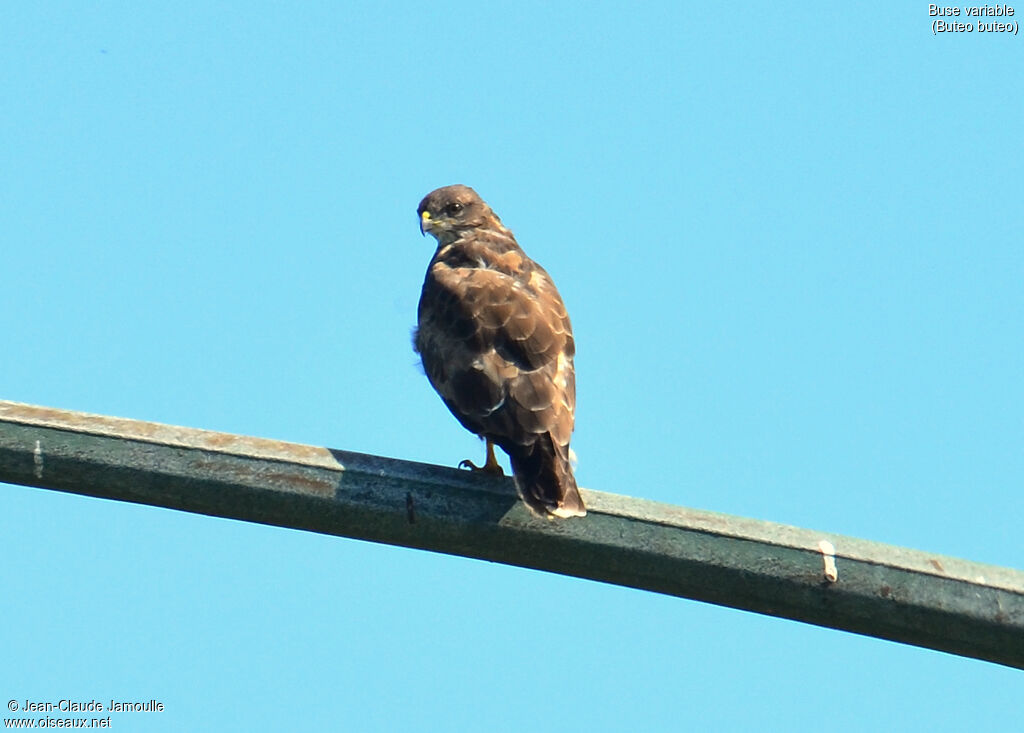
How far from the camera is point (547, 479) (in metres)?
4.90

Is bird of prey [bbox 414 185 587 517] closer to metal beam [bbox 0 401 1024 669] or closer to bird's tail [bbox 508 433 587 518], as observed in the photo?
bird's tail [bbox 508 433 587 518]

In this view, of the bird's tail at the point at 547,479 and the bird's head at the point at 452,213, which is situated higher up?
the bird's head at the point at 452,213

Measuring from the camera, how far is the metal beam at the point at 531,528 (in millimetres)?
3664

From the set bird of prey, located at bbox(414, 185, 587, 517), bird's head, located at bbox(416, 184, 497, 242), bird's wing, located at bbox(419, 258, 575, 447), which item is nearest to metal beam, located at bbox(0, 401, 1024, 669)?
bird of prey, located at bbox(414, 185, 587, 517)

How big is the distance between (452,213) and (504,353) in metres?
2.51

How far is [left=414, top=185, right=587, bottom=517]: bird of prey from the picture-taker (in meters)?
5.71

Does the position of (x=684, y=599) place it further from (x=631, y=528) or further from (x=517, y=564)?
(x=517, y=564)

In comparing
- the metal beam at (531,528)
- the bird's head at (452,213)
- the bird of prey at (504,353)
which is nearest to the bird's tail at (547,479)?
the bird of prey at (504,353)

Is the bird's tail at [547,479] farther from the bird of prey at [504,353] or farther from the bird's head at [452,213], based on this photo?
the bird's head at [452,213]

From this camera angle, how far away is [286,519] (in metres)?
3.99

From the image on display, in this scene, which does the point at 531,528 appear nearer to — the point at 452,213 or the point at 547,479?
the point at 547,479

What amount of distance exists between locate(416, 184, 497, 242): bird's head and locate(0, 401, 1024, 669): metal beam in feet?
14.6

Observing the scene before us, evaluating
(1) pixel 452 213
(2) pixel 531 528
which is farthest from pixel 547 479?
(1) pixel 452 213

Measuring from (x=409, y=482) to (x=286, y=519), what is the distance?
0.37 m
